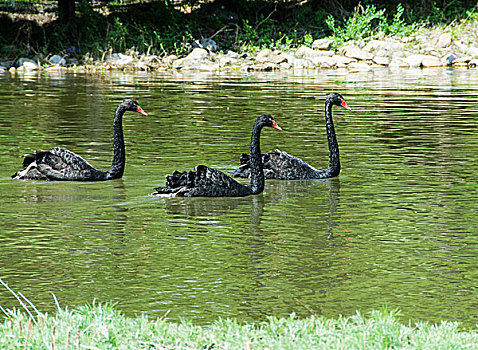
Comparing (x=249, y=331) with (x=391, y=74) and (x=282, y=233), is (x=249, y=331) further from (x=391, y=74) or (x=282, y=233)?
(x=391, y=74)

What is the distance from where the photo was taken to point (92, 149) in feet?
51.5

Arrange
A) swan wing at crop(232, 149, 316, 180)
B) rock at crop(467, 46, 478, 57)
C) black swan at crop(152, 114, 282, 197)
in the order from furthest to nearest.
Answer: rock at crop(467, 46, 478, 57) → swan wing at crop(232, 149, 316, 180) → black swan at crop(152, 114, 282, 197)

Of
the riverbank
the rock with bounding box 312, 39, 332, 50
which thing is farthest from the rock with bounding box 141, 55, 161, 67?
the rock with bounding box 312, 39, 332, 50

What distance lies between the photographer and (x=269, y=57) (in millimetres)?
37719

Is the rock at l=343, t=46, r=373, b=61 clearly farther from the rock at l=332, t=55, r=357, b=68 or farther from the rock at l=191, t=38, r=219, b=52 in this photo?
the rock at l=191, t=38, r=219, b=52

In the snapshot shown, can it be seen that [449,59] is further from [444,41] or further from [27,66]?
[27,66]

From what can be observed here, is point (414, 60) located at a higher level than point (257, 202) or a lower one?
higher

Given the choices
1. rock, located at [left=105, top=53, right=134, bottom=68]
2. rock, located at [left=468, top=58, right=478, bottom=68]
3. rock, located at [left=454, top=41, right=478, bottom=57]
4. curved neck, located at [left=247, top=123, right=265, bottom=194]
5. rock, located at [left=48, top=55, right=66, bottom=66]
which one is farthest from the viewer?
rock, located at [left=105, top=53, right=134, bottom=68]

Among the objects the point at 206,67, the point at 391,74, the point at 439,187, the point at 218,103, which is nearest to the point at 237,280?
the point at 439,187

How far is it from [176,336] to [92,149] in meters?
10.7

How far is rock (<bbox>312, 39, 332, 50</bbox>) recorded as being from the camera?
38.1 meters

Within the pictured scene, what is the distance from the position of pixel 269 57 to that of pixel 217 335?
108ft

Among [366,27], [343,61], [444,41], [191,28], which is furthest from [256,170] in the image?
[191,28]

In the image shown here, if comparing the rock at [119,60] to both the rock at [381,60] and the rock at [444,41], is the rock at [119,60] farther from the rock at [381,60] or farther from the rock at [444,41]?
the rock at [444,41]
